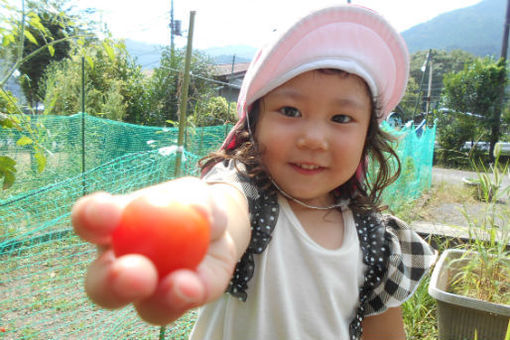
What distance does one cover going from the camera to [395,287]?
1283 millimetres

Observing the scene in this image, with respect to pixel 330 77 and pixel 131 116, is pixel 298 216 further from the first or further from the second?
pixel 131 116

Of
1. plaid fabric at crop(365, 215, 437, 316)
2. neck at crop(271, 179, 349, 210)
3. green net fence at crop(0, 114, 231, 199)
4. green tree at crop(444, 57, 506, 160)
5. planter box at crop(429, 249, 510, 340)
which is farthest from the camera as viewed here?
green tree at crop(444, 57, 506, 160)

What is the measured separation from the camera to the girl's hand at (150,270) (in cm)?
45

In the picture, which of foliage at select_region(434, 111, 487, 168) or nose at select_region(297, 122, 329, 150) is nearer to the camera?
nose at select_region(297, 122, 329, 150)

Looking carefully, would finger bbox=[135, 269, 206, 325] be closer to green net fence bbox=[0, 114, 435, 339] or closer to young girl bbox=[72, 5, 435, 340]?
young girl bbox=[72, 5, 435, 340]

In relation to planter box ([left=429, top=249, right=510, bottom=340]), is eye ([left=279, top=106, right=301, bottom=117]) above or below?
above

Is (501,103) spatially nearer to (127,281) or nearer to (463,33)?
(127,281)

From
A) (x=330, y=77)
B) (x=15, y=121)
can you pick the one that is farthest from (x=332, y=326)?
(x=15, y=121)

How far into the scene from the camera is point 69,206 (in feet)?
10.2

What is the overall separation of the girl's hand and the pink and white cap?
0.56 meters

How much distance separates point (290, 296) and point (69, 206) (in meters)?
2.54

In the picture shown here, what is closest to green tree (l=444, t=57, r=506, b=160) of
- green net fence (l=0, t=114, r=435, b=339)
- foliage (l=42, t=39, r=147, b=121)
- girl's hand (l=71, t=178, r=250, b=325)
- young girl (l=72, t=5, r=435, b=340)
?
green net fence (l=0, t=114, r=435, b=339)

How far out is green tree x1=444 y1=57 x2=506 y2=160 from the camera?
597 inches

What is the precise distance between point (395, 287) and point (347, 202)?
1.02 feet
